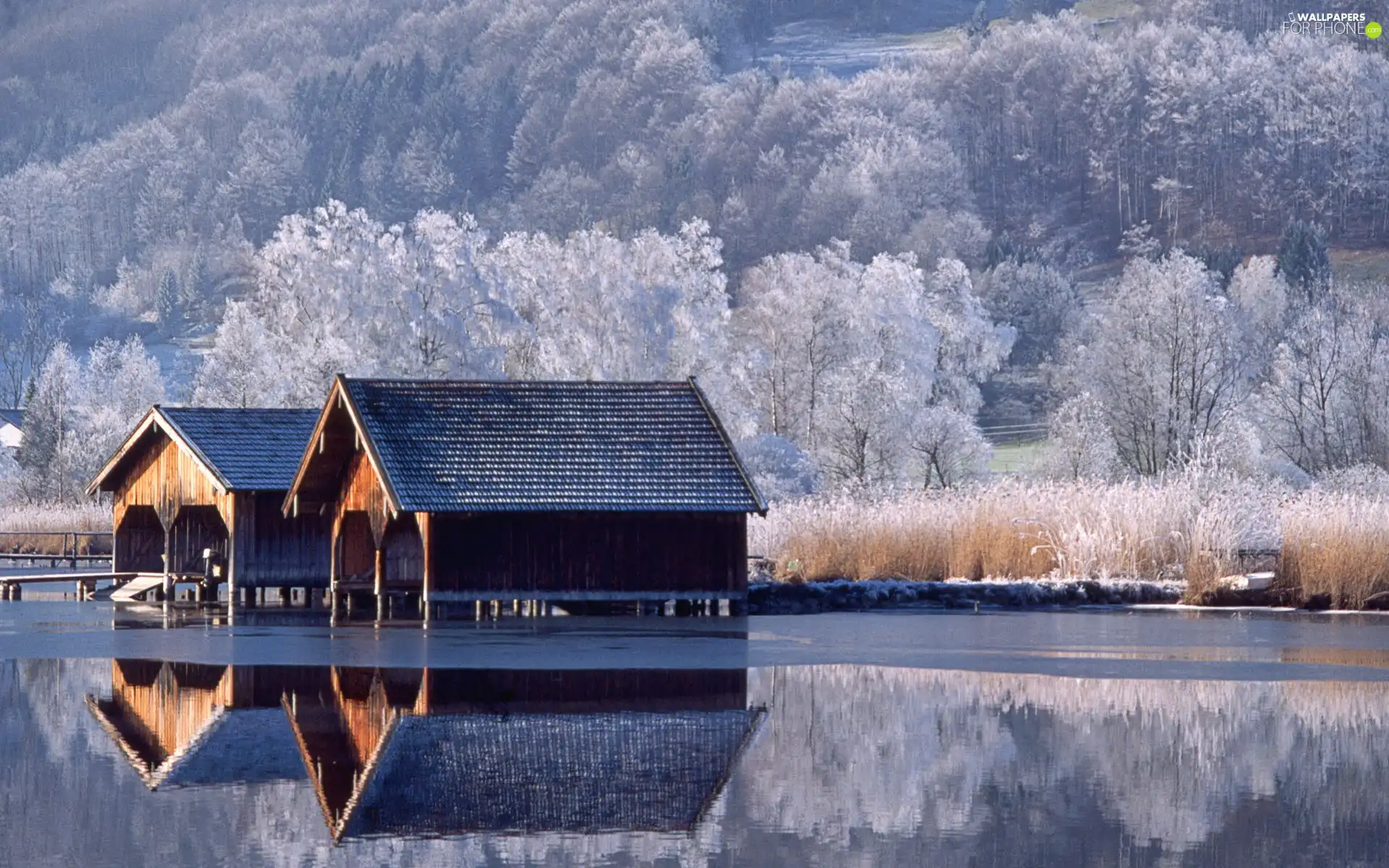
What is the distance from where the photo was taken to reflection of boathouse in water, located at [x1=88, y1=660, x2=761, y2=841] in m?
16.5

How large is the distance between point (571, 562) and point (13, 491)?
213 ft

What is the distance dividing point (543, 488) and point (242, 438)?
30.2 ft

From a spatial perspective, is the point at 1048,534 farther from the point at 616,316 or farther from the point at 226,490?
the point at 616,316

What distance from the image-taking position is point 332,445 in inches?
1640

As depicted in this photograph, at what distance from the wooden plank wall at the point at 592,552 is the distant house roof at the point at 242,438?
653 cm

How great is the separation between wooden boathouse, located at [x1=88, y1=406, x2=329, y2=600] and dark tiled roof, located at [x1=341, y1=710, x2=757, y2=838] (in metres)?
22.8

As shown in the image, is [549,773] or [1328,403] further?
[1328,403]

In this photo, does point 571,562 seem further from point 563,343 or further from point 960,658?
point 563,343

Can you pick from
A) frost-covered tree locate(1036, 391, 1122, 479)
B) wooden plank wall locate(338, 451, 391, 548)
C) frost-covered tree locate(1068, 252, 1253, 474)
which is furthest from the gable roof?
frost-covered tree locate(1036, 391, 1122, 479)

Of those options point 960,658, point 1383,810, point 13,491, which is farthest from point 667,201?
point 1383,810

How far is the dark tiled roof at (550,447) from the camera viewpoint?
129 feet

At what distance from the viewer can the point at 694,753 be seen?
19281 mm

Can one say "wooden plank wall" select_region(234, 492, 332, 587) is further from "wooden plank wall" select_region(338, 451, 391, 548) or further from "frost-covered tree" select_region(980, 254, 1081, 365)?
"frost-covered tree" select_region(980, 254, 1081, 365)

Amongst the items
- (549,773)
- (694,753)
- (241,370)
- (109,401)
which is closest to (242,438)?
(694,753)
